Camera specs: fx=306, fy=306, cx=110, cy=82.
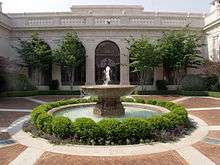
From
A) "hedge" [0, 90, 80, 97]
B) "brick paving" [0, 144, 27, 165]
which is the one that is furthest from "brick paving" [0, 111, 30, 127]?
"hedge" [0, 90, 80, 97]

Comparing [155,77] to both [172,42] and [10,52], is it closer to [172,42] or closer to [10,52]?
[172,42]

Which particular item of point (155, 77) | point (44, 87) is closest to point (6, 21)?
point (44, 87)

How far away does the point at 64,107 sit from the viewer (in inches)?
619

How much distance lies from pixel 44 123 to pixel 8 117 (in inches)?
198

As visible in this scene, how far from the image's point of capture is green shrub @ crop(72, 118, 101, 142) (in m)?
9.98

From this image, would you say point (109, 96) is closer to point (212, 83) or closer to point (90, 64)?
point (212, 83)

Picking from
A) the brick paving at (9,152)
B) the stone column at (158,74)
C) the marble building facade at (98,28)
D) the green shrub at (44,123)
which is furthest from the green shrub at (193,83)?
the brick paving at (9,152)

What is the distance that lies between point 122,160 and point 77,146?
184cm

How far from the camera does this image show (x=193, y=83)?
1113 inches

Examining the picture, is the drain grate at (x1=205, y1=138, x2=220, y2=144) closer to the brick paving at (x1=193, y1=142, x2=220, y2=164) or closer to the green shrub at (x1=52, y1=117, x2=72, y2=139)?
the brick paving at (x1=193, y1=142, x2=220, y2=164)

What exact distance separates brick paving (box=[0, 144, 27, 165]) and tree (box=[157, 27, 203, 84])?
19.7m

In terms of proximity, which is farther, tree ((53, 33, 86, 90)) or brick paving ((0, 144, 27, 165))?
tree ((53, 33, 86, 90))

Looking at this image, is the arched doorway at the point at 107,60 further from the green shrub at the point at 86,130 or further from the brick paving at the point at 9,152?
the brick paving at the point at 9,152

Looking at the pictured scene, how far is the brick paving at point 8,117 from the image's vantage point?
13.8 meters
